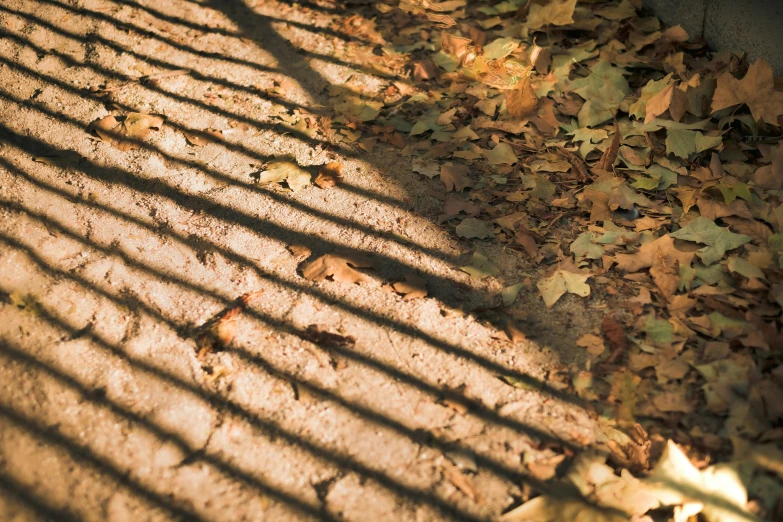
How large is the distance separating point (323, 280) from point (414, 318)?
14.3 inches

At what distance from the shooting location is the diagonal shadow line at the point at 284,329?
6.45ft

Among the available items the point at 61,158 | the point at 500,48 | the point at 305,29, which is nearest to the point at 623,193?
the point at 500,48

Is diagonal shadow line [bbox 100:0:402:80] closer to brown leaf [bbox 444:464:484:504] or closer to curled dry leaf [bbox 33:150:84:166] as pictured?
curled dry leaf [bbox 33:150:84:166]

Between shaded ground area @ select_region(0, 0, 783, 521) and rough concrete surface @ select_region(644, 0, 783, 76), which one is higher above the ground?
rough concrete surface @ select_region(644, 0, 783, 76)

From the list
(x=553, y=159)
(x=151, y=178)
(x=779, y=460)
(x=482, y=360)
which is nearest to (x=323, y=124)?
(x=151, y=178)

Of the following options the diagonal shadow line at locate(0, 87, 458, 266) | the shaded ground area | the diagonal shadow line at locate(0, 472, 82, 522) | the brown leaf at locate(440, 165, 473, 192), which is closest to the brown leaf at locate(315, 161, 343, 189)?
the shaded ground area

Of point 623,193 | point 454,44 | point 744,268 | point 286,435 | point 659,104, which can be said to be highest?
point 454,44

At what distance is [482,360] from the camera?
212cm

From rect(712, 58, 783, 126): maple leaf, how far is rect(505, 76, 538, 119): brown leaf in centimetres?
74

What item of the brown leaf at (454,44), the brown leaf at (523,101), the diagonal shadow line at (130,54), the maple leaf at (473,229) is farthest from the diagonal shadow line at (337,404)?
the brown leaf at (454,44)

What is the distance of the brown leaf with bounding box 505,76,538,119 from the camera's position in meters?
3.03

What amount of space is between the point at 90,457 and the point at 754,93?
9.01ft

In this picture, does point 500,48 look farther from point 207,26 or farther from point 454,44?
point 207,26

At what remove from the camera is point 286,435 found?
1.95 metres
